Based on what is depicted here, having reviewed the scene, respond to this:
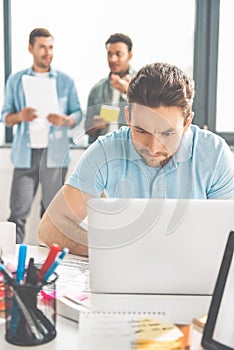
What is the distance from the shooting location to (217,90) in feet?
11.8

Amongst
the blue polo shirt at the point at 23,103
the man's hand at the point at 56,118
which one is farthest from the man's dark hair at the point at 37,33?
the man's hand at the point at 56,118

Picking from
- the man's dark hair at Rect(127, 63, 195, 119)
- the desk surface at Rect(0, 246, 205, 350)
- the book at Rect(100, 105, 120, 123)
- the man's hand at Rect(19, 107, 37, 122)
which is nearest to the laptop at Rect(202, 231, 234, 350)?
the desk surface at Rect(0, 246, 205, 350)

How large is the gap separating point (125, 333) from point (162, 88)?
0.87 metres

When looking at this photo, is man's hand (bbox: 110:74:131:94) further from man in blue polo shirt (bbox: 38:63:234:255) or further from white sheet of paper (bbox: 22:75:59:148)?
man in blue polo shirt (bbox: 38:63:234:255)

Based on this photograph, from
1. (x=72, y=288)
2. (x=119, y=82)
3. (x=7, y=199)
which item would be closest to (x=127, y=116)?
(x=72, y=288)

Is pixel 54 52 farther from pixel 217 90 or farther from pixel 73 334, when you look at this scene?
pixel 73 334

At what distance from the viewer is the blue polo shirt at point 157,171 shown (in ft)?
5.49

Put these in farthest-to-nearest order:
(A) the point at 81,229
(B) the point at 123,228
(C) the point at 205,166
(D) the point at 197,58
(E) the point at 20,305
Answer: (D) the point at 197,58 < (C) the point at 205,166 < (A) the point at 81,229 < (B) the point at 123,228 < (E) the point at 20,305

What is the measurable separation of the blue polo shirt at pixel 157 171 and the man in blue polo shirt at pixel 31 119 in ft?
6.16

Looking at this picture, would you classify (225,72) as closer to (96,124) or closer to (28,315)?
(96,124)

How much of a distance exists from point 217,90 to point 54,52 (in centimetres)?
106

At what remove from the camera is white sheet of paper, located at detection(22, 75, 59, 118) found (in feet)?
11.8

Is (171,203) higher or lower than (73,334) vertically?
higher

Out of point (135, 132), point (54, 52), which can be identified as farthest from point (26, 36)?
point (135, 132)
